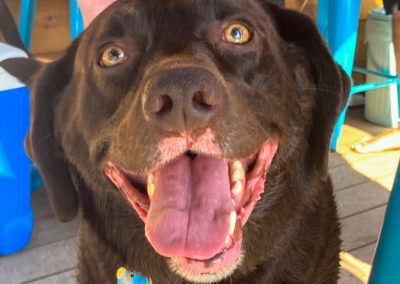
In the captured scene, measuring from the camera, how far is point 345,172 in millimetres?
2871

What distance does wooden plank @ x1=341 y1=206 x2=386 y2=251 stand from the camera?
7.27 feet

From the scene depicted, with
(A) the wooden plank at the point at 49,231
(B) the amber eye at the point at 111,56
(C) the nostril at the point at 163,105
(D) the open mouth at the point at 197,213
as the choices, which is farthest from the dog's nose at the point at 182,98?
(A) the wooden plank at the point at 49,231

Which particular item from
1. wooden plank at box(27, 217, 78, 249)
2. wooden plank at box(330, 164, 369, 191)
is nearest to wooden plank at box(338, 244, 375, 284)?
wooden plank at box(330, 164, 369, 191)

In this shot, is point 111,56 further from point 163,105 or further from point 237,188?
point 237,188

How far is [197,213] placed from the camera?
106 cm

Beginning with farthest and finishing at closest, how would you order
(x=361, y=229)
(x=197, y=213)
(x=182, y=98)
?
(x=361, y=229), (x=197, y=213), (x=182, y=98)

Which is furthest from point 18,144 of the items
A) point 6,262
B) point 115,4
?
point 115,4

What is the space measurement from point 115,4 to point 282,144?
556 mm

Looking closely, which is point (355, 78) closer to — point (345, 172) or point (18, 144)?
point (345, 172)

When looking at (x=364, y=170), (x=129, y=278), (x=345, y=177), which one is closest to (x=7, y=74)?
(x=129, y=278)

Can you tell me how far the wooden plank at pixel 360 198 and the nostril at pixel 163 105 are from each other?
5.70 ft

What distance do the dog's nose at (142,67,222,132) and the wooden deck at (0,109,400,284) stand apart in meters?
1.35

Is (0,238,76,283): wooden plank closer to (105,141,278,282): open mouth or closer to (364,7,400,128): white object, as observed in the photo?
(105,141,278,282): open mouth

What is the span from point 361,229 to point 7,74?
5.74ft
